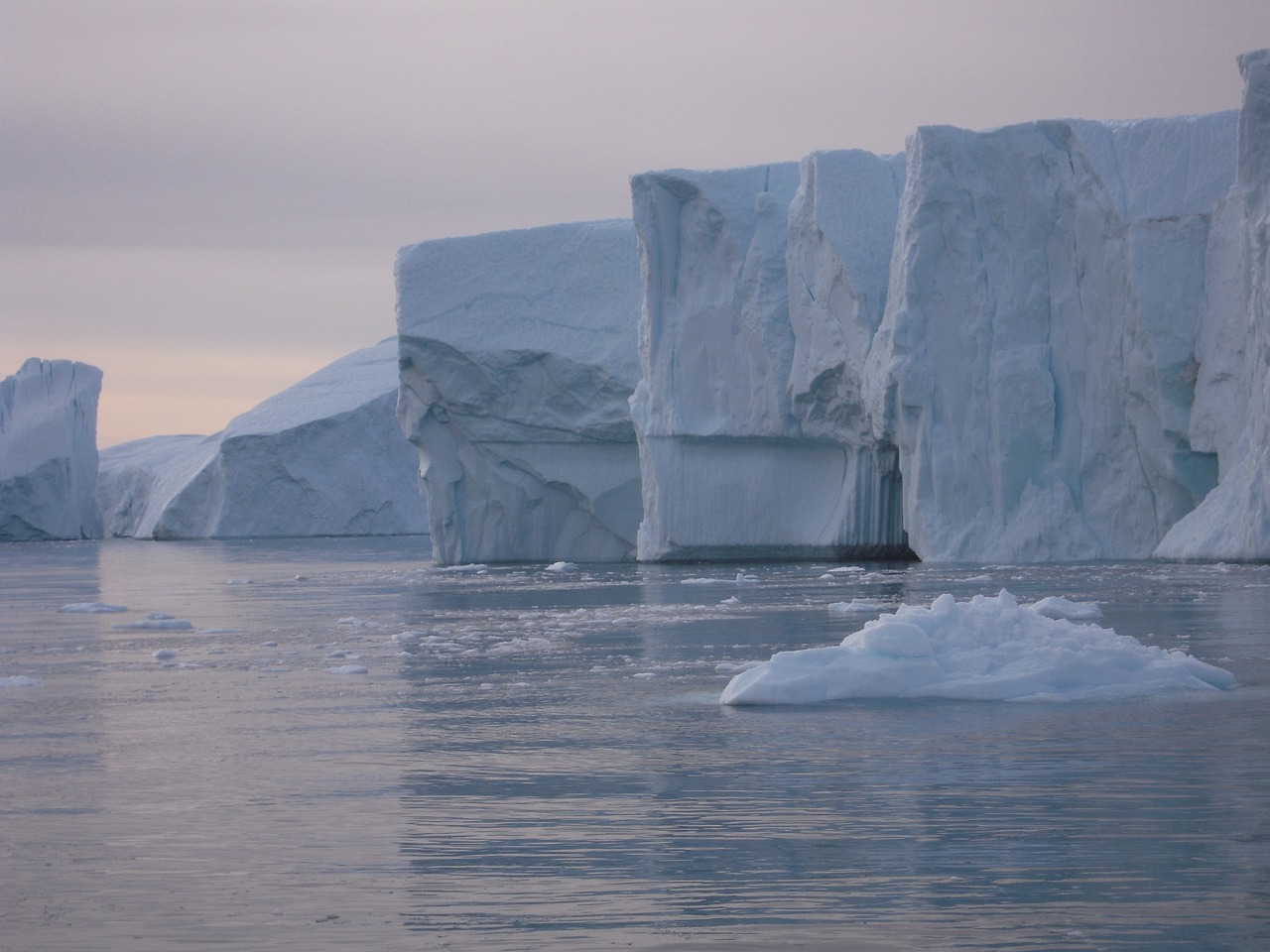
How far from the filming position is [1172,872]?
14.4ft

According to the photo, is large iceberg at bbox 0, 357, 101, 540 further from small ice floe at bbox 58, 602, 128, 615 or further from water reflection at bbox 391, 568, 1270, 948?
water reflection at bbox 391, 568, 1270, 948

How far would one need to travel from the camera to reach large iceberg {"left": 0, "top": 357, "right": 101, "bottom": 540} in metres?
52.3

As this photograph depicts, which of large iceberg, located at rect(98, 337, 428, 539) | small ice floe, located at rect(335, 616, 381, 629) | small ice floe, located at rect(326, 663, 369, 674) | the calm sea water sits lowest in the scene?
the calm sea water

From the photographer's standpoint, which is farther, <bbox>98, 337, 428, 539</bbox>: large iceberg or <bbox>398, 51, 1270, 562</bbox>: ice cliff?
<bbox>98, 337, 428, 539</bbox>: large iceberg

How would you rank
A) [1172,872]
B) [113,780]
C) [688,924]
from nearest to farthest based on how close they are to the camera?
1. [688,924]
2. [1172,872]
3. [113,780]

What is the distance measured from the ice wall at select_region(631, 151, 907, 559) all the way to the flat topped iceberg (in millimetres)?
15015

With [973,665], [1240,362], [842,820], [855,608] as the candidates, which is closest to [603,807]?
[842,820]

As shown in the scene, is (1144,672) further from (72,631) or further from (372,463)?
(372,463)

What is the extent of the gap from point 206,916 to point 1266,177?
16.7m

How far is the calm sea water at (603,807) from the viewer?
160 inches

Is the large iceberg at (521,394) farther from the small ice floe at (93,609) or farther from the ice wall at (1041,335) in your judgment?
the small ice floe at (93,609)

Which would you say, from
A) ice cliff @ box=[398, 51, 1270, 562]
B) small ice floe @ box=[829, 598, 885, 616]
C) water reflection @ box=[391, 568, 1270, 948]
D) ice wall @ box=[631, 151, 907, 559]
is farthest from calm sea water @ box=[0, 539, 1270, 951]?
ice wall @ box=[631, 151, 907, 559]

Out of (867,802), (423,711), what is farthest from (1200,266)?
(867,802)

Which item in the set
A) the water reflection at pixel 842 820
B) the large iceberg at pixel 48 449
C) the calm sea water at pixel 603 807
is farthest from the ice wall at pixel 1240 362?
the large iceberg at pixel 48 449
